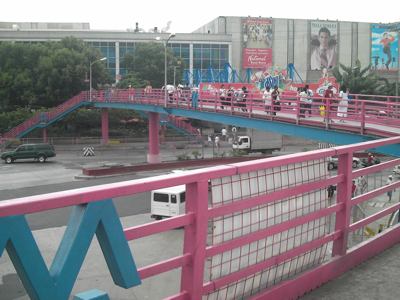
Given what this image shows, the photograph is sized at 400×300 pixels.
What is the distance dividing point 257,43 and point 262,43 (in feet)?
3.08

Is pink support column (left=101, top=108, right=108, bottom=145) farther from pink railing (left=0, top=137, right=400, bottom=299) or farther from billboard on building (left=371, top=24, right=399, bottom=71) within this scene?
billboard on building (left=371, top=24, right=399, bottom=71)

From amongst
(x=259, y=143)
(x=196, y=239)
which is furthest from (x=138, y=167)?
(x=196, y=239)

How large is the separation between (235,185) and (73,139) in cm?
5943

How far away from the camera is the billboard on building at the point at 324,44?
9225cm

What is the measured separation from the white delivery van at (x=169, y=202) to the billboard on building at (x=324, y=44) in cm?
7480

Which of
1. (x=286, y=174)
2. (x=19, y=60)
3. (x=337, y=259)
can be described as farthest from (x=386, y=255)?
(x=19, y=60)

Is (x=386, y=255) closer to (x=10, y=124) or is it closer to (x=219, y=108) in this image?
(x=219, y=108)

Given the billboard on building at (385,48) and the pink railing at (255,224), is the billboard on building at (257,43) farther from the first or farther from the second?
the pink railing at (255,224)

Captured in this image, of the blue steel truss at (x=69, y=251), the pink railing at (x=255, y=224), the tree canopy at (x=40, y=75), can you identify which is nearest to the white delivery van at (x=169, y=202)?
the pink railing at (x=255, y=224)

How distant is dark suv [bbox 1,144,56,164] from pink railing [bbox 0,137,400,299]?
45184 mm

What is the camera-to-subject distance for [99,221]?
110 inches

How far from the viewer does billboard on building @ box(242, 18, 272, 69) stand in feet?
288

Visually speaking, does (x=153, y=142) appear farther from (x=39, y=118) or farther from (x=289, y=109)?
(x=289, y=109)

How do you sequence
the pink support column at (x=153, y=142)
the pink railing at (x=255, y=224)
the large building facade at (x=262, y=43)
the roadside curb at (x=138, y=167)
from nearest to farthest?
1. the pink railing at (x=255, y=224)
2. the roadside curb at (x=138, y=167)
3. the pink support column at (x=153, y=142)
4. the large building facade at (x=262, y=43)
